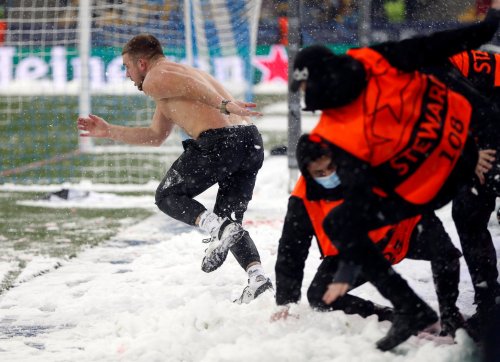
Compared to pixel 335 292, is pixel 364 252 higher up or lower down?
higher up

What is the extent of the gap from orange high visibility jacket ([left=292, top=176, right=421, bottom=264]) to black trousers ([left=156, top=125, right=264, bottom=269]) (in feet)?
3.87

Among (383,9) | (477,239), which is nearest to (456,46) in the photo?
(477,239)

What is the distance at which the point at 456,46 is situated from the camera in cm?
355

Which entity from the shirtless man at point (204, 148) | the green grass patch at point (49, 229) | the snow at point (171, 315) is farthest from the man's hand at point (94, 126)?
→ the green grass patch at point (49, 229)

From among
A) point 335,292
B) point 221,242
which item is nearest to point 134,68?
point 221,242

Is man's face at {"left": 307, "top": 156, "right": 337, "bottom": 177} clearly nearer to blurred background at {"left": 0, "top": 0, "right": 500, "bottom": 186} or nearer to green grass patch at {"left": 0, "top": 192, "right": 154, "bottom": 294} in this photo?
blurred background at {"left": 0, "top": 0, "right": 500, "bottom": 186}

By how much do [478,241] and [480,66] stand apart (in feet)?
2.84

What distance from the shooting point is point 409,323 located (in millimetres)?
3547

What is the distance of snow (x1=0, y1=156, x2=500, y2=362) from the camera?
12.3 feet

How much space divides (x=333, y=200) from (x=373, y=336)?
60 centimetres

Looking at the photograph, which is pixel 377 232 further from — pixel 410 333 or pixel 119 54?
pixel 119 54

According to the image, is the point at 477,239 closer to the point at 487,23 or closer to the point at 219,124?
the point at 487,23

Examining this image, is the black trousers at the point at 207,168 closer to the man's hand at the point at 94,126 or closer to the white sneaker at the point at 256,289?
the white sneaker at the point at 256,289

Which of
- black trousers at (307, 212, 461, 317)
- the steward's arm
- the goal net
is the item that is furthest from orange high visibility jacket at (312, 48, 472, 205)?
the goal net
